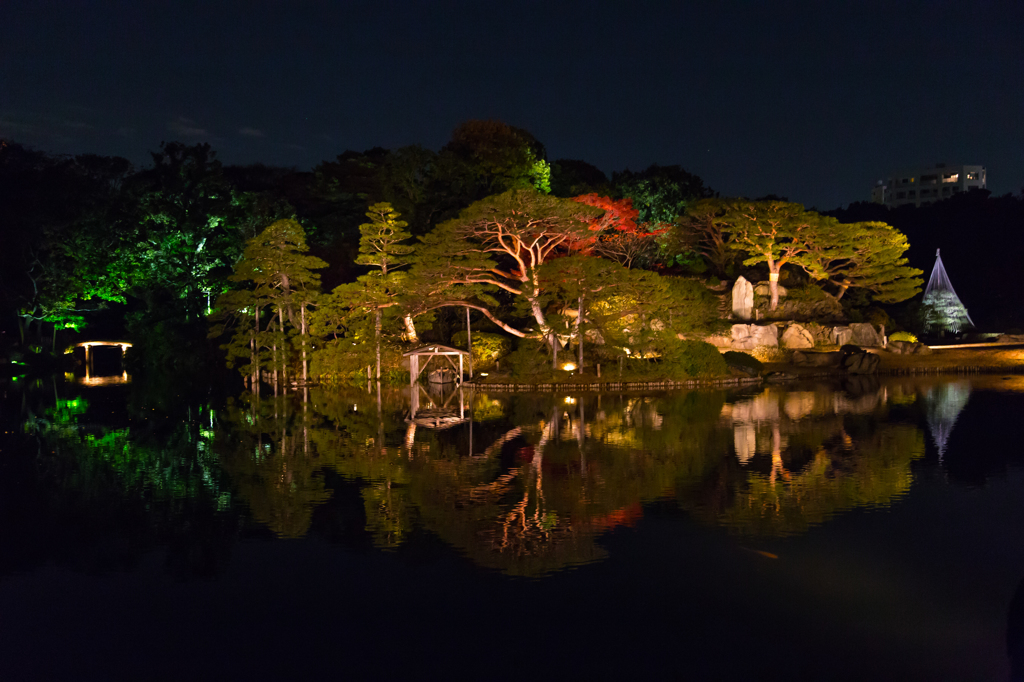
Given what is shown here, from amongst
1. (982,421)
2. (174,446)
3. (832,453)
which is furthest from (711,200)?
(174,446)

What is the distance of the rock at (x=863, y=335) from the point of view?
40.0m

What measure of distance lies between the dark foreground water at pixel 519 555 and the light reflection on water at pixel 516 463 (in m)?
0.08

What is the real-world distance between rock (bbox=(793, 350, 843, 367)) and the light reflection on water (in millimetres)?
10979

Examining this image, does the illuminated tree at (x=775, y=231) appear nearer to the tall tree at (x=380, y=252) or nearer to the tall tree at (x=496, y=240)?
the tall tree at (x=496, y=240)

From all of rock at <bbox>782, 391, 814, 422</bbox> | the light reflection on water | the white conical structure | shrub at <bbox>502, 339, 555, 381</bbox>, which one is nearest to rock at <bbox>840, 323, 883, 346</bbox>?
the white conical structure

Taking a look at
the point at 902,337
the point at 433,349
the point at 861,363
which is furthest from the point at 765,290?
the point at 433,349

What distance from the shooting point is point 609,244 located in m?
40.6

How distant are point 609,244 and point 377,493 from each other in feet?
99.3

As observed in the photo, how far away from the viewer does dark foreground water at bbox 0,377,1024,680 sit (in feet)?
22.0

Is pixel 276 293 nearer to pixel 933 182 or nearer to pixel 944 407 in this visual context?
pixel 944 407

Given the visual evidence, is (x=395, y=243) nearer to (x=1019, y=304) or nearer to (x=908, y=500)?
(x=908, y=500)

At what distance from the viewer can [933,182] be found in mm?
111875

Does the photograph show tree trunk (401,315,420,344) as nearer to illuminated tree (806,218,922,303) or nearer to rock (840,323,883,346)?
illuminated tree (806,218,922,303)

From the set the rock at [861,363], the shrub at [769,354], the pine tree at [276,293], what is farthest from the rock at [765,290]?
the pine tree at [276,293]
